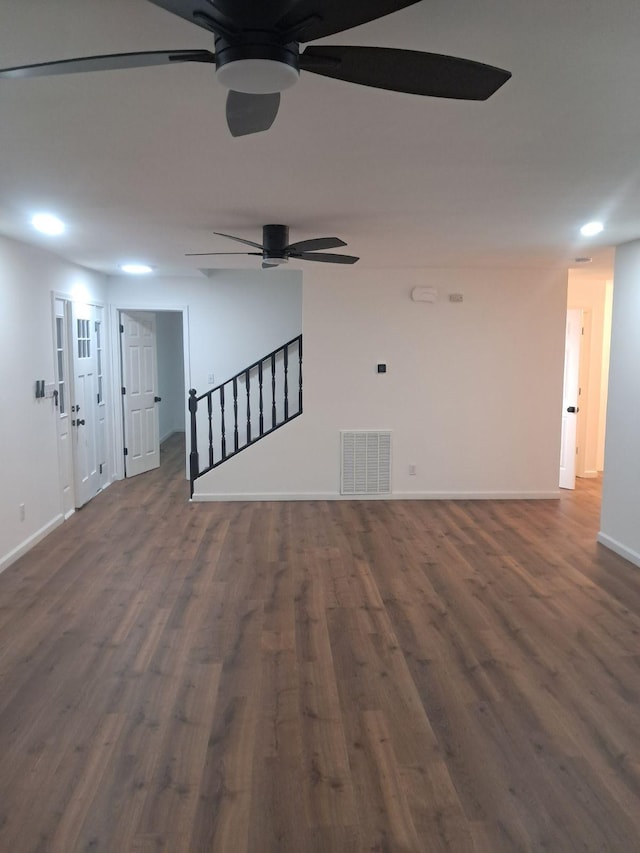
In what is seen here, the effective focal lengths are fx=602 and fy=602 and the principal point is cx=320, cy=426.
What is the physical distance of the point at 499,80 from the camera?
139cm

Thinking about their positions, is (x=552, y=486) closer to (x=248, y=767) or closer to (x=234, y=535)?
(x=234, y=535)

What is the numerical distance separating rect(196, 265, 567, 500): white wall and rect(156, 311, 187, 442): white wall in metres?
4.46

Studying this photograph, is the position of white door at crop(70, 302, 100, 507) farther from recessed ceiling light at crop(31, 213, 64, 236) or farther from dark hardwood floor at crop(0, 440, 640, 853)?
recessed ceiling light at crop(31, 213, 64, 236)

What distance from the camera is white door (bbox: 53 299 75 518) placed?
552 cm

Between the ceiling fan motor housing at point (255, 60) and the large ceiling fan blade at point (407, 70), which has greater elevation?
the large ceiling fan blade at point (407, 70)

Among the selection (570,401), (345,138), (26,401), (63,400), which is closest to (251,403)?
(63,400)

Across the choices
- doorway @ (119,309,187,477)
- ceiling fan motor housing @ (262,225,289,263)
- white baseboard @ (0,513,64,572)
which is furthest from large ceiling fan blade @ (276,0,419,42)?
doorway @ (119,309,187,477)

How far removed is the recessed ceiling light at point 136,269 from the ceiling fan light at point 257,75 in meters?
5.13

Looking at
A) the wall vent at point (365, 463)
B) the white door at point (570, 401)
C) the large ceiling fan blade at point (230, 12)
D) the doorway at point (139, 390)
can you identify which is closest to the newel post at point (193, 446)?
the doorway at point (139, 390)

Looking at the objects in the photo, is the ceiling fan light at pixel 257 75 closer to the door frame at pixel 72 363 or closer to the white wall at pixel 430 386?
the door frame at pixel 72 363

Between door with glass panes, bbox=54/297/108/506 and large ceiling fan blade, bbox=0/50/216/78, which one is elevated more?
large ceiling fan blade, bbox=0/50/216/78

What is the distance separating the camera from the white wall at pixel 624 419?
463cm

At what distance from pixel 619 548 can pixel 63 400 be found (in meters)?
5.06

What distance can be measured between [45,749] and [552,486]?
5571 millimetres
